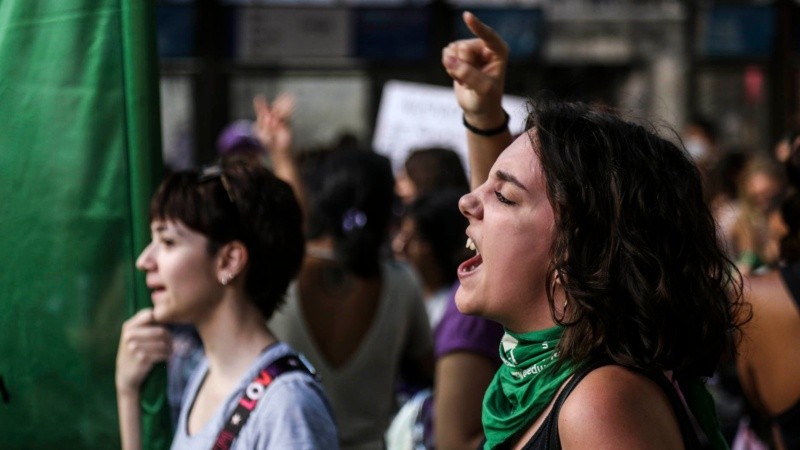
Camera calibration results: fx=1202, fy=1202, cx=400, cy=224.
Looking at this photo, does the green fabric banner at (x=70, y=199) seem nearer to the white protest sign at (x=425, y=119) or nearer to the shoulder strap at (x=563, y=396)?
the shoulder strap at (x=563, y=396)

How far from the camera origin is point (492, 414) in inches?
74.2

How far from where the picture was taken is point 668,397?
1.70 metres

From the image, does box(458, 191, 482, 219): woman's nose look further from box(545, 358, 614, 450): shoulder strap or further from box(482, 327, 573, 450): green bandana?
box(545, 358, 614, 450): shoulder strap

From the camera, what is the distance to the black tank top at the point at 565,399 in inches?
66.4

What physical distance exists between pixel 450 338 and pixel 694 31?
9450 millimetres

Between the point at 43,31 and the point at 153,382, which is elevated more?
the point at 43,31

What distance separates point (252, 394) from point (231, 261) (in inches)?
13.4

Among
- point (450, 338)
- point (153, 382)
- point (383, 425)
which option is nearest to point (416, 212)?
point (383, 425)

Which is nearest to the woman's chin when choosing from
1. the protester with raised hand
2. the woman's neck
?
the protester with raised hand

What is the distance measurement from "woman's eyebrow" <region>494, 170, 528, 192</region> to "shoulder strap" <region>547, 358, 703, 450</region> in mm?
296

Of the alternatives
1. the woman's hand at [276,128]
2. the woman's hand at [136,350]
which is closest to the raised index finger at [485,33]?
the woman's hand at [136,350]

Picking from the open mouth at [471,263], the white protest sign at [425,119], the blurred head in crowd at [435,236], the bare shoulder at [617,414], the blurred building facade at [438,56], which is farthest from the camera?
the blurred building facade at [438,56]

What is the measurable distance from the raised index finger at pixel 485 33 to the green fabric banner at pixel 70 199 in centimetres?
63

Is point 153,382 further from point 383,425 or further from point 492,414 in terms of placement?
point 383,425
